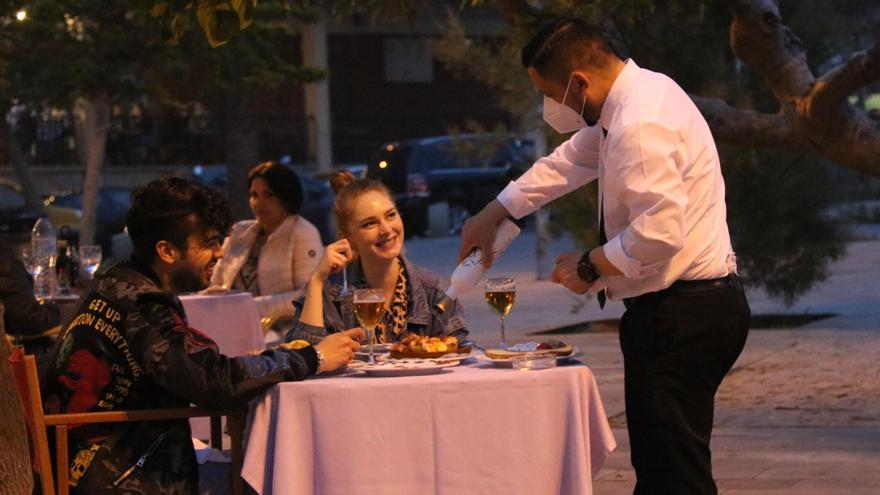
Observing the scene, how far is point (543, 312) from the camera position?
1662 cm

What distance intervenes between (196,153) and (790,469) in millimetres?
35583

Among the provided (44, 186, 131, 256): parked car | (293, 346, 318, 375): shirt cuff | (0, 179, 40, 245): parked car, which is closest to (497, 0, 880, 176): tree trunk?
(293, 346, 318, 375): shirt cuff

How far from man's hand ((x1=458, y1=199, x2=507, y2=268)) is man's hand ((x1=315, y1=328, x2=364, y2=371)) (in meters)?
0.54

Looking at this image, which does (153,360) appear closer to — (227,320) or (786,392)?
(227,320)

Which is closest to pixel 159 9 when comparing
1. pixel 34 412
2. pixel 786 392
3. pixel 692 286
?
pixel 34 412

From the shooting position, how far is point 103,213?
88.8 ft

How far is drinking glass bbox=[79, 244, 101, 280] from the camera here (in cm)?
961

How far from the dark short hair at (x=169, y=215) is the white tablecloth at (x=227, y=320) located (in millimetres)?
3702

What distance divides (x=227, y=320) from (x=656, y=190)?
454 centimetres

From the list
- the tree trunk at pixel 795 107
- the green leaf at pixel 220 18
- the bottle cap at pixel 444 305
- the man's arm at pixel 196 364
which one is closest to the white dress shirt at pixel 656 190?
the man's arm at pixel 196 364

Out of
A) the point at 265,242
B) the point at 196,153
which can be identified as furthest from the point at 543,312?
the point at 196,153

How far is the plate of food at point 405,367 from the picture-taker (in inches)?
185

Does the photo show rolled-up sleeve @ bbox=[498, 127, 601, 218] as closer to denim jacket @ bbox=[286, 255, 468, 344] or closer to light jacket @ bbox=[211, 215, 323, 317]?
denim jacket @ bbox=[286, 255, 468, 344]

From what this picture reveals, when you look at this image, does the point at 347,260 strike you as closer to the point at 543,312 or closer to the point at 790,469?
the point at 790,469
